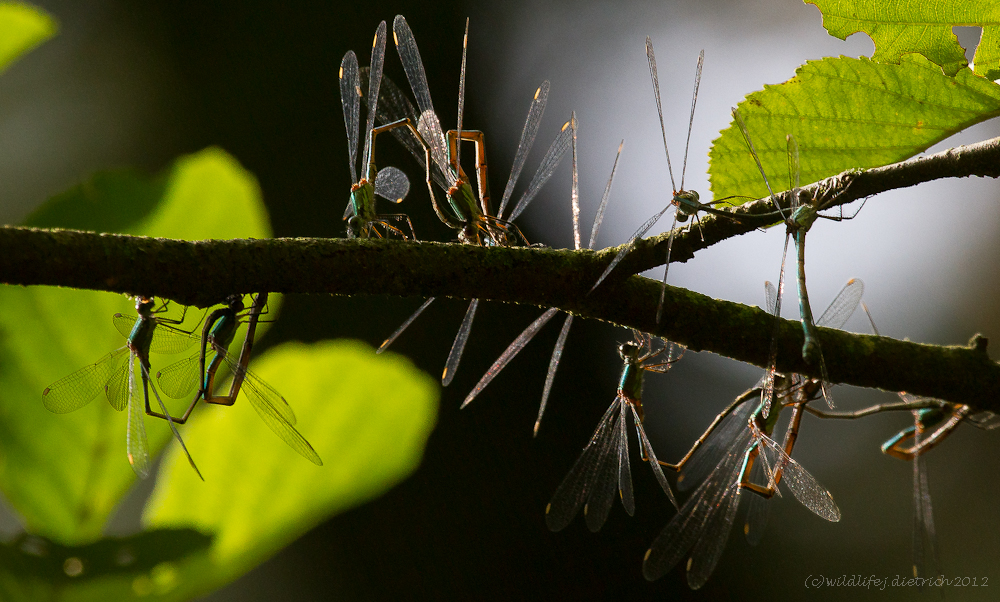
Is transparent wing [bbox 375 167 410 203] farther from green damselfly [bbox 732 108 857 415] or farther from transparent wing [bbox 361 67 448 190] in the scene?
green damselfly [bbox 732 108 857 415]

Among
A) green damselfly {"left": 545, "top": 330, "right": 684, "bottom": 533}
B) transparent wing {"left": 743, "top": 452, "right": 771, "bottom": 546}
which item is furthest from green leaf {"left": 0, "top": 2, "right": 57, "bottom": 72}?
transparent wing {"left": 743, "top": 452, "right": 771, "bottom": 546}

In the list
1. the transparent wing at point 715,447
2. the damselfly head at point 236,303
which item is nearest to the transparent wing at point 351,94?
the damselfly head at point 236,303

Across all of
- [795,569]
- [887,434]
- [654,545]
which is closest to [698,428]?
[795,569]

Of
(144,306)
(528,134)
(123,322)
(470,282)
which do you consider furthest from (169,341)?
(528,134)

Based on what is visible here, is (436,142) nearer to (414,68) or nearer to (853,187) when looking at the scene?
(414,68)

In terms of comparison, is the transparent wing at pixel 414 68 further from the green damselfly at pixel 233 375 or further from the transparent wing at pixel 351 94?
the green damselfly at pixel 233 375

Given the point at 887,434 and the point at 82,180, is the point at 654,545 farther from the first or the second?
the point at 887,434
